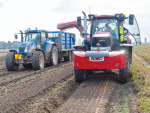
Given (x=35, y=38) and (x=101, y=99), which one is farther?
(x=35, y=38)

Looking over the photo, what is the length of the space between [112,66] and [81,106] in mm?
2314

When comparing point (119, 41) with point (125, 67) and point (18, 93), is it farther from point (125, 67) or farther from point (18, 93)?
point (18, 93)

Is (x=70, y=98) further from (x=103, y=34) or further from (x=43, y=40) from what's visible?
(x=43, y=40)

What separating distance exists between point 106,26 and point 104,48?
51.9 inches

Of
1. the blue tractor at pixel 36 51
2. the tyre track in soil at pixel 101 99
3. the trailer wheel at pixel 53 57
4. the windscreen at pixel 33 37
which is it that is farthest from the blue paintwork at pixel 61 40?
the tyre track in soil at pixel 101 99

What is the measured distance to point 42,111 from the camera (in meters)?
4.55

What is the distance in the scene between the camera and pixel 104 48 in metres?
7.67

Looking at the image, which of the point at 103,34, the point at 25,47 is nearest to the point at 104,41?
the point at 103,34

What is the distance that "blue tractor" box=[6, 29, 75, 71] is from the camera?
10609mm

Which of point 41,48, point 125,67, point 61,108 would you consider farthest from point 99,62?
point 41,48

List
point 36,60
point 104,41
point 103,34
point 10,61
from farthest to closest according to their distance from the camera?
point 10,61 → point 36,60 → point 103,34 → point 104,41

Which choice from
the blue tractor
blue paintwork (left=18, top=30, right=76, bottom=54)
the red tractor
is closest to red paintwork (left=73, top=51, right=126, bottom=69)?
the red tractor

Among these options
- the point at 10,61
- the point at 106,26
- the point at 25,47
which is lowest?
the point at 10,61

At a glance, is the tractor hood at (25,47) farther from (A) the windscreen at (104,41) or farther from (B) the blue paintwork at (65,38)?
(A) the windscreen at (104,41)
